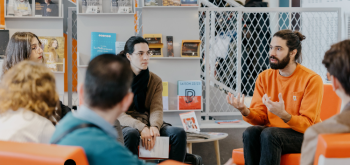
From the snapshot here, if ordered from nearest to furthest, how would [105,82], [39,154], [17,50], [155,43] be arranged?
[39,154]
[105,82]
[17,50]
[155,43]

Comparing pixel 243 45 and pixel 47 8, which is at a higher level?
pixel 47 8

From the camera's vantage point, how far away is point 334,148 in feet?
3.58

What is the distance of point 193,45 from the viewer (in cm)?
367

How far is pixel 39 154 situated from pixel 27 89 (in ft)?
1.32

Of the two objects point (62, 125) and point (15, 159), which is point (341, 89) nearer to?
point (62, 125)

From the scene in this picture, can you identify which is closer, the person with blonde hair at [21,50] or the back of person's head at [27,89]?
the back of person's head at [27,89]

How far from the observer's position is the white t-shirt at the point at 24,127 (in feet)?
3.80

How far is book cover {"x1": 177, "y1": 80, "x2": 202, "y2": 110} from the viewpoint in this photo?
3648mm

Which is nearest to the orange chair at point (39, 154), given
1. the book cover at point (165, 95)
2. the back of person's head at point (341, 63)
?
the back of person's head at point (341, 63)

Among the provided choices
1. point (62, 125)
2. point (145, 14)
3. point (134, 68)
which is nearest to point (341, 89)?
point (62, 125)

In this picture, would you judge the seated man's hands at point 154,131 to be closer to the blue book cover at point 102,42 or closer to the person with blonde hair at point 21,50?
the person with blonde hair at point 21,50

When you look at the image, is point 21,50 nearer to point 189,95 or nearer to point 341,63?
point 189,95

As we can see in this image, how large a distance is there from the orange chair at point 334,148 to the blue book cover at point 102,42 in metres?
2.72

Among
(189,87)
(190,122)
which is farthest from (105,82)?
(189,87)
